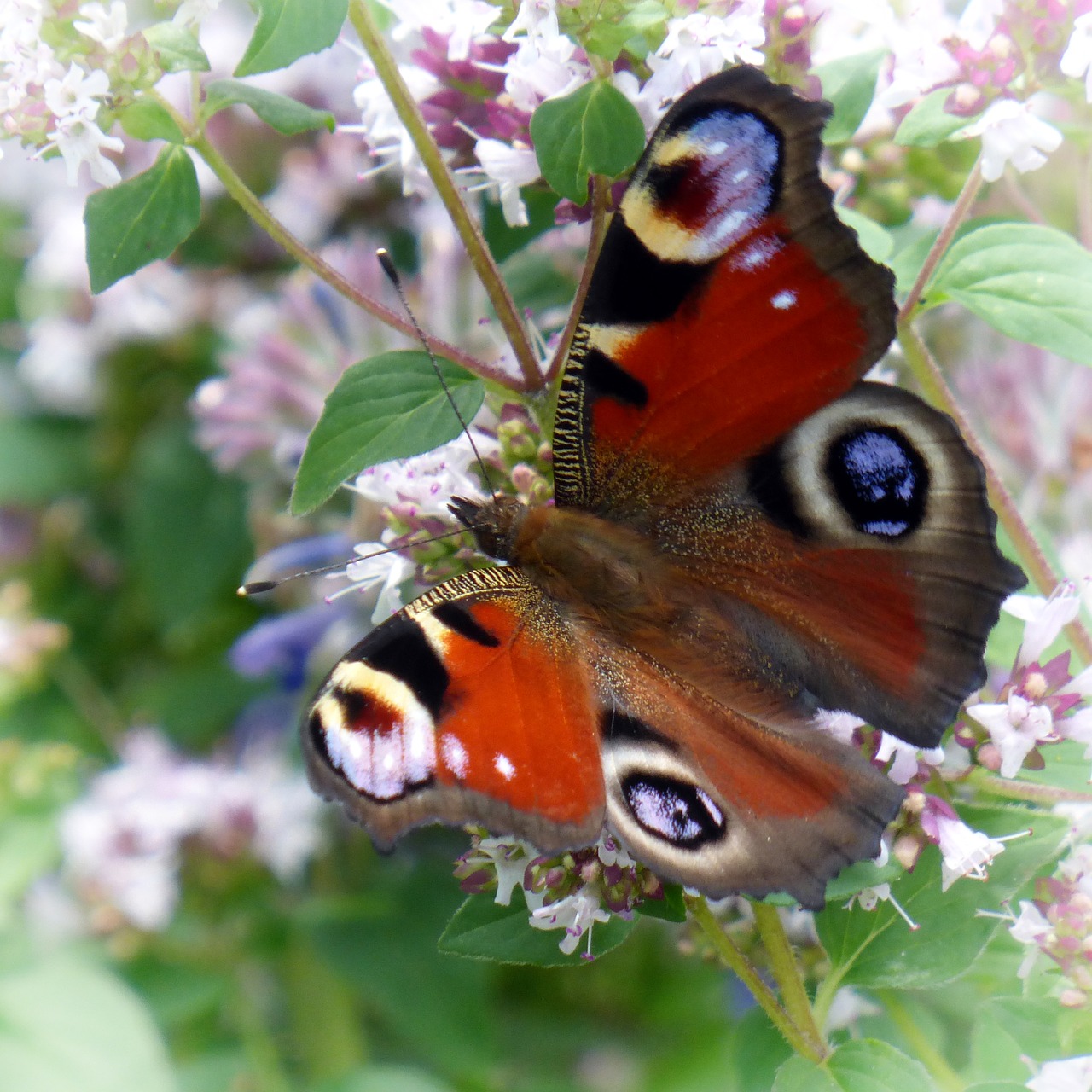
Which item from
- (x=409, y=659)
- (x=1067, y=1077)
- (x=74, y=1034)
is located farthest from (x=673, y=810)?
(x=74, y=1034)

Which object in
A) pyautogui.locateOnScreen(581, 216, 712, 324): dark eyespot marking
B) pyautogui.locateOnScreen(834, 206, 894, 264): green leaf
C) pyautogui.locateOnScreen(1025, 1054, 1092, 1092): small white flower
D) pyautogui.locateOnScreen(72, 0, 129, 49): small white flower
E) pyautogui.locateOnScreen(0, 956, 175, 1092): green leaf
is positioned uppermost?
pyautogui.locateOnScreen(72, 0, 129, 49): small white flower

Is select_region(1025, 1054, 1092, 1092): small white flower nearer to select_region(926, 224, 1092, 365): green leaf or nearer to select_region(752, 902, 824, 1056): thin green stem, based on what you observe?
select_region(752, 902, 824, 1056): thin green stem

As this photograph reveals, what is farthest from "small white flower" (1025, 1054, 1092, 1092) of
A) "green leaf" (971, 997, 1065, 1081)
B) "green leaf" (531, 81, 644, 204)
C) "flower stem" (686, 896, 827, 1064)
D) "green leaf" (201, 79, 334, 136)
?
"green leaf" (201, 79, 334, 136)

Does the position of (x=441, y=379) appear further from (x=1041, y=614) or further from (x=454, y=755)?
(x=1041, y=614)

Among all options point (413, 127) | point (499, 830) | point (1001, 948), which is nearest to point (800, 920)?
A: point (1001, 948)

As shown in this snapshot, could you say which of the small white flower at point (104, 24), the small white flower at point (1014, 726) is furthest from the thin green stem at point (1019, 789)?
the small white flower at point (104, 24)
